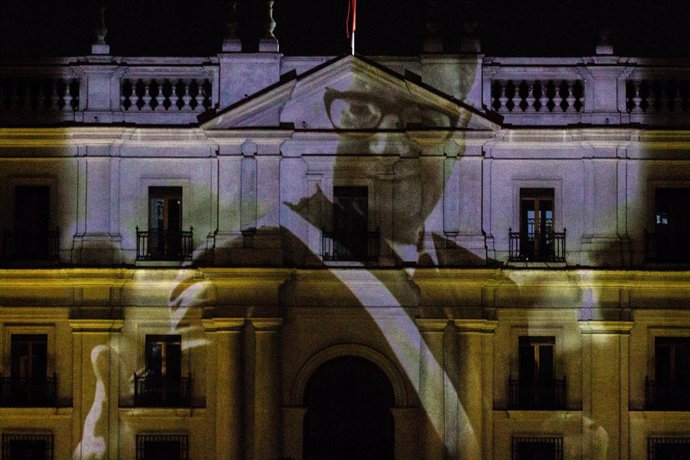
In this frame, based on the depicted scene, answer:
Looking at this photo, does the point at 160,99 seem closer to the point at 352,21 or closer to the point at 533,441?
the point at 352,21

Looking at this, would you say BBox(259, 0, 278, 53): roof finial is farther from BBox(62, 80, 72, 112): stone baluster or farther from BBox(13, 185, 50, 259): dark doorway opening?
BBox(13, 185, 50, 259): dark doorway opening

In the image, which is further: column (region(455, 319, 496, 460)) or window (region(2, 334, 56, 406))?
window (region(2, 334, 56, 406))

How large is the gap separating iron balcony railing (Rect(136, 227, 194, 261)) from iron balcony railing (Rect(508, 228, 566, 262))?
746cm

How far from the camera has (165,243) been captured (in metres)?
32.3

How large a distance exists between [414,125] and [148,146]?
20.5 ft

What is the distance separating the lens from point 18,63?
106ft

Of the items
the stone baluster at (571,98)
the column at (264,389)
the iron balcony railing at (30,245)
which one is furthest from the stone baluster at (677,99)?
the iron balcony railing at (30,245)

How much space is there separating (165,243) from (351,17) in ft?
23.5

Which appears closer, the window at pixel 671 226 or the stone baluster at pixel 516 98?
the window at pixel 671 226

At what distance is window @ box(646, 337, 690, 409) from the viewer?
1257 inches

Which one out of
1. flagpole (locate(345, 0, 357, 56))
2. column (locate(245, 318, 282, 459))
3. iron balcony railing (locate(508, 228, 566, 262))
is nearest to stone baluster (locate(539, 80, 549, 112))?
iron balcony railing (locate(508, 228, 566, 262))

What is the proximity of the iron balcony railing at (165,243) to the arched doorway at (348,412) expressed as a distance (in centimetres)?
421

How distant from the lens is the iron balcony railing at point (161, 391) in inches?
1260

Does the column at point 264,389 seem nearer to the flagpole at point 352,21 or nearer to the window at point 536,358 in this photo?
the window at point 536,358
